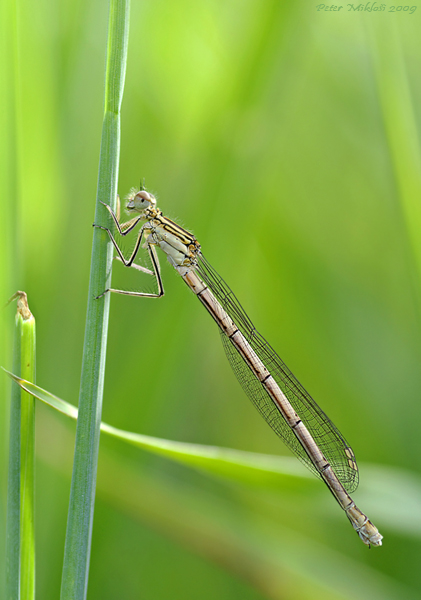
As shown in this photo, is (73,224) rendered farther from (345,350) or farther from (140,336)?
(345,350)

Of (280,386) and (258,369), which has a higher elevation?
(258,369)

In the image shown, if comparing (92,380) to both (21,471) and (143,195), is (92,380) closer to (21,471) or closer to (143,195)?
(21,471)

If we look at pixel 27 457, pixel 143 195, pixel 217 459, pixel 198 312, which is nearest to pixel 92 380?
pixel 27 457

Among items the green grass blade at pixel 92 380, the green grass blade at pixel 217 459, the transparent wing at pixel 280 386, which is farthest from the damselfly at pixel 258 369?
the green grass blade at pixel 92 380

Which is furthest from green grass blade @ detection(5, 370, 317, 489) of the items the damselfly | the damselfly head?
the damselfly head

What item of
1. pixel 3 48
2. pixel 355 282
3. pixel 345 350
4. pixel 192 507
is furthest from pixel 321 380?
pixel 3 48

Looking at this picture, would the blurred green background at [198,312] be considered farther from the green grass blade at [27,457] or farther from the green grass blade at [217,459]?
the green grass blade at [27,457]
